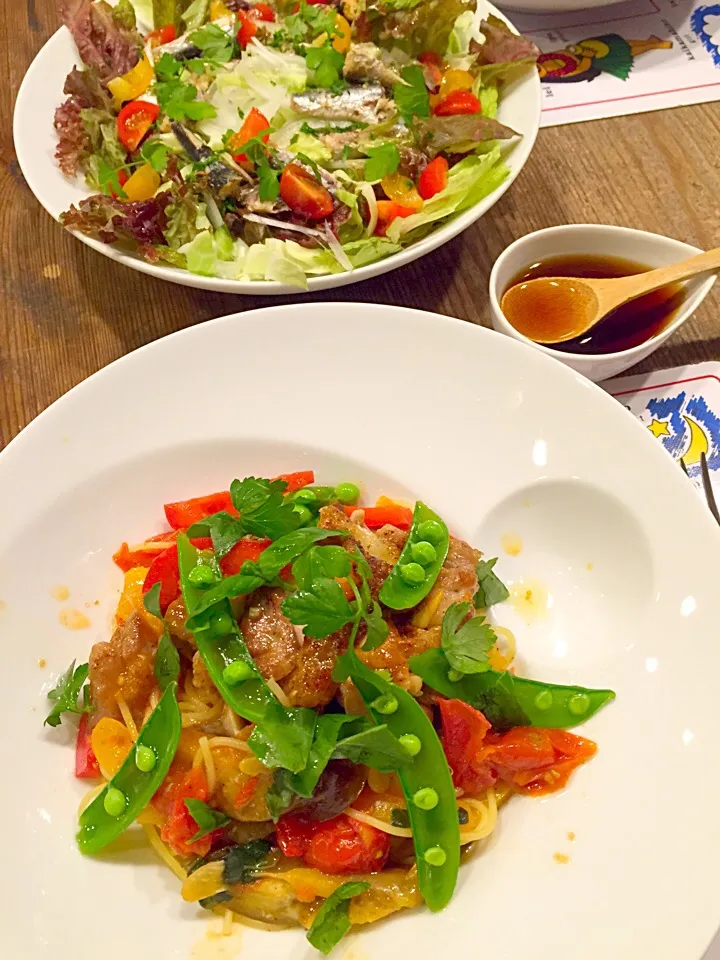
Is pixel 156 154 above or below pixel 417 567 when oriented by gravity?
above

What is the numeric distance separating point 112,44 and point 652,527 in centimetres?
308

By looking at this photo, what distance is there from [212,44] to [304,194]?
1062 millimetres

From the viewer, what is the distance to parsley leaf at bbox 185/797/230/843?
5.86 feet

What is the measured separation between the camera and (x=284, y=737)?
172 cm

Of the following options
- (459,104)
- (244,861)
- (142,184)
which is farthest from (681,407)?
(142,184)

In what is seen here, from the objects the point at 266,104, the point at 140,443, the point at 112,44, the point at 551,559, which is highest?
the point at 112,44

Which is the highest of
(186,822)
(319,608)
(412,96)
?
(412,96)

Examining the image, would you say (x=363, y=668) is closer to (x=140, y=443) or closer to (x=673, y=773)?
(x=673, y=773)

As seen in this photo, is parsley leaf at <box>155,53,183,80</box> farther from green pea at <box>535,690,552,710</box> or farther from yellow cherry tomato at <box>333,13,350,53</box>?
green pea at <box>535,690,552,710</box>

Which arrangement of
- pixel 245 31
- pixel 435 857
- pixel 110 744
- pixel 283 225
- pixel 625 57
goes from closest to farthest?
pixel 435 857 → pixel 110 744 → pixel 283 225 → pixel 245 31 → pixel 625 57

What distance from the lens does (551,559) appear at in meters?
2.23

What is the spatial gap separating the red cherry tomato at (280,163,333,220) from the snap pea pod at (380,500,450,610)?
1.51 m

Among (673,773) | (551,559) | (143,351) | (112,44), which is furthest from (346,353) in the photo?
(112,44)

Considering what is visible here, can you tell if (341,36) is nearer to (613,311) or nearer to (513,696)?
(613,311)
